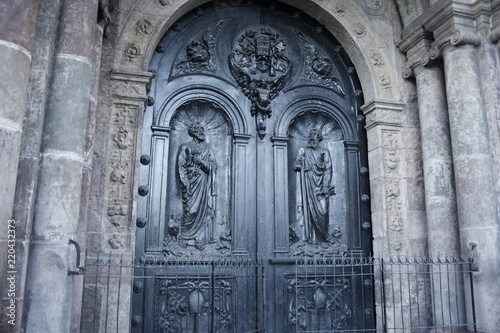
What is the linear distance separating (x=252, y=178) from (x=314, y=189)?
813 millimetres

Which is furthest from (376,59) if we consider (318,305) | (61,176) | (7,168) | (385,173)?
(7,168)

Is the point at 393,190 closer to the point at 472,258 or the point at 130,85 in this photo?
the point at 472,258

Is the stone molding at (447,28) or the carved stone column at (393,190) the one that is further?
the carved stone column at (393,190)

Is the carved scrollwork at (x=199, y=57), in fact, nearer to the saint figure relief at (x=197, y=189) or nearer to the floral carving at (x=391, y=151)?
the saint figure relief at (x=197, y=189)

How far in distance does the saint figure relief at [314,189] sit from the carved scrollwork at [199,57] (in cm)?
156

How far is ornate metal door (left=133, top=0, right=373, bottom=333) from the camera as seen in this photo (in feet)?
16.6

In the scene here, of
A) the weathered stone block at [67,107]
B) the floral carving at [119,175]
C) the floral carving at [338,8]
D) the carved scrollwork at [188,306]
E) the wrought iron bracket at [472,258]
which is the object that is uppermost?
the floral carving at [338,8]

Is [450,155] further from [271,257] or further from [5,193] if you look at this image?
[5,193]

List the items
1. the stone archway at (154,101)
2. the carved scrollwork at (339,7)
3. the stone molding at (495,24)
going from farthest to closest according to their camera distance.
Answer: the carved scrollwork at (339,7) → the stone molding at (495,24) → the stone archway at (154,101)

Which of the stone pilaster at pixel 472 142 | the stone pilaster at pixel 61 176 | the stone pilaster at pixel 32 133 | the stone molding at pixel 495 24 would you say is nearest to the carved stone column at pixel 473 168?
the stone pilaster at pixel 472 142

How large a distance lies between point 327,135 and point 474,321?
2685 millimetres

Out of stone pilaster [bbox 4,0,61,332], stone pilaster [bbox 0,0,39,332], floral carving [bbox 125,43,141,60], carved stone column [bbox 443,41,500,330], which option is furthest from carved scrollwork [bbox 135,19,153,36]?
carved stone column [bbox 443,41,500,330]

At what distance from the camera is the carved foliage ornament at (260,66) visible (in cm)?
570

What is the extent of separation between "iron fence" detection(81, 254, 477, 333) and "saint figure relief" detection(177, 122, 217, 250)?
319 millimetres
